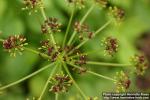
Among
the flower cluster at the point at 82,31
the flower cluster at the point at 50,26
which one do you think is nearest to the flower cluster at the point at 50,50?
the flower cluster at the point at 50,26

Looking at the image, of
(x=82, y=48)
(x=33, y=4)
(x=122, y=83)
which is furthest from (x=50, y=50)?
(x=82, y=48)

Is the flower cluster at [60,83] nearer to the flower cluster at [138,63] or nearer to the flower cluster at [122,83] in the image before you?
the flower cluster at [122,83]

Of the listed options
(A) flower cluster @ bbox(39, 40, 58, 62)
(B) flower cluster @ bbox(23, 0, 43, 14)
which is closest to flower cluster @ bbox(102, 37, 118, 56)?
(A) flower cluster @ bbox(39, 40, 58, 62)

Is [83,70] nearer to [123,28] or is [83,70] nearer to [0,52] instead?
[0,52]

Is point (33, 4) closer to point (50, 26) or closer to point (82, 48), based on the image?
point (50, 26)

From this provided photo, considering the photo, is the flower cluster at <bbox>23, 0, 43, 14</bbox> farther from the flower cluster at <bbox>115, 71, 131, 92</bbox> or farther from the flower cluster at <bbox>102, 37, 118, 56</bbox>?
the flower cluster at <bbox>115, 71, 131, 92</bbox>
